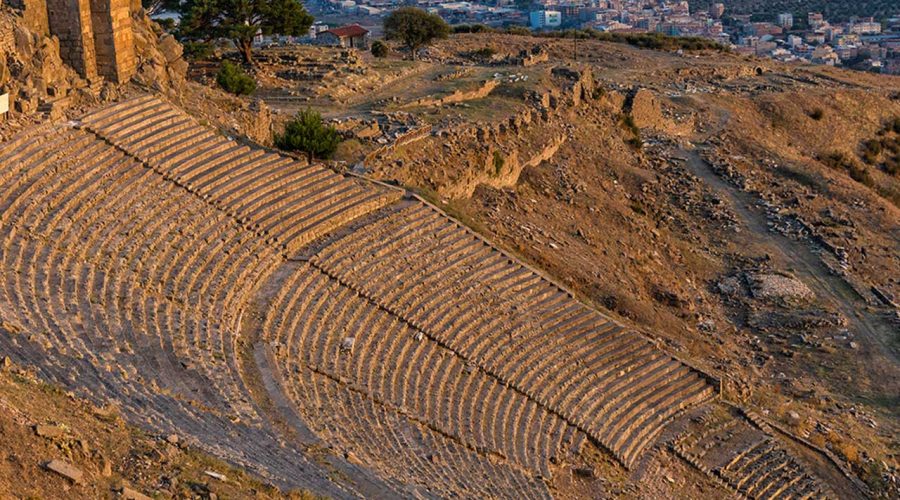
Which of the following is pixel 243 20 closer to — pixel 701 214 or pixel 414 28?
pixel 414 28

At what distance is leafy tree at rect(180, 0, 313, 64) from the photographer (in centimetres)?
3441

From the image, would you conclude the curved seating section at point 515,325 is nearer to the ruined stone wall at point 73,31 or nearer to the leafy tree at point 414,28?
the ruined stone wall at point 73,31

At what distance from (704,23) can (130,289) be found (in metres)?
109

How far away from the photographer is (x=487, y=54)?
47.4 m

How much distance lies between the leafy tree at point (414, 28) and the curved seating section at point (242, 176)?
923 inches

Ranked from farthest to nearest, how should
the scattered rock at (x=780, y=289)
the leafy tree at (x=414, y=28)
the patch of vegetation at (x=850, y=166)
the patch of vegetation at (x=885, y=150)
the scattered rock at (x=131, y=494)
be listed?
1. the leafy tree at (x=414, y=28)
2. the patch of vegetation at (x=885, y=150)
3. the patch of vegetation at (x=850, y=166)
4. the scattered rock at (x=780, y=289)
5. the scattered rock at (x=131, y=494)

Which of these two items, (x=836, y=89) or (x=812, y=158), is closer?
(x=812, y=158)

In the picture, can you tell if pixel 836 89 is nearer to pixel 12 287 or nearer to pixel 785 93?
pixel 785 93

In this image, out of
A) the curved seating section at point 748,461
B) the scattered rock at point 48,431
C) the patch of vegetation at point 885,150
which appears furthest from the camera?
the patch of vegetation at point 885,150

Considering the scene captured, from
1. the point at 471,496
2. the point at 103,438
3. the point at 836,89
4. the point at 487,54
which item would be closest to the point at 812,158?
the point at 836,89

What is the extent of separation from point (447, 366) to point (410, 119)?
12.0 m

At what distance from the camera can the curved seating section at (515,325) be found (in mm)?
19859

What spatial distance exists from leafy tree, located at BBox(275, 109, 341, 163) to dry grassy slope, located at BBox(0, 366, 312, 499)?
11.8 metres

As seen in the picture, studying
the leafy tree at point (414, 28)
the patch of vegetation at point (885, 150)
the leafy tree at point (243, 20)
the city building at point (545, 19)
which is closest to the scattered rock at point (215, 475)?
the leafy tree at point (243, 20)
